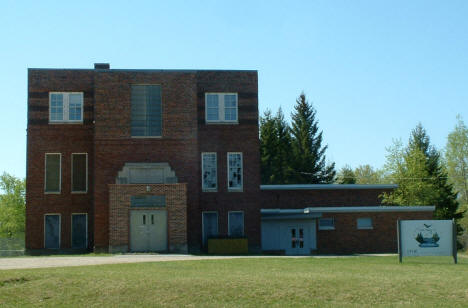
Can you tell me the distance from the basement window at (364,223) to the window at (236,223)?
8135mm

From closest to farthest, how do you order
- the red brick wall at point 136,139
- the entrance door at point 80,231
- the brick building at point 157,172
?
the brick building at point 157,172 < the red brick wall at point 136,139 < the entrance door at point 80,231

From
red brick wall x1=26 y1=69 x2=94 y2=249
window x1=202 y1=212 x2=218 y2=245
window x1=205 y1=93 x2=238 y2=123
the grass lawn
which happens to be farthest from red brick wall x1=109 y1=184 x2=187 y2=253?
the grass lawn

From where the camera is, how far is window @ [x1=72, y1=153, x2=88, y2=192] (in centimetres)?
3862

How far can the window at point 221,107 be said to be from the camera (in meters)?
38.9

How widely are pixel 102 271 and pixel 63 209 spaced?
1862cm

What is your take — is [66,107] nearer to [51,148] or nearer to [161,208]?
[51,148]

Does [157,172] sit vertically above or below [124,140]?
below

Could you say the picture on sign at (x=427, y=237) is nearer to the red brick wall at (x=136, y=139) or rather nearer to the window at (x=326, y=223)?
the red brick wall at (x=136, y=139)

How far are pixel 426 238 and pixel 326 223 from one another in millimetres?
15683

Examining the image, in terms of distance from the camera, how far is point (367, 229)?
41.7 metres

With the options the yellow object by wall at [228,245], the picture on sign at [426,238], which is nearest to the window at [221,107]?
the yellow object by wall at [228,245]

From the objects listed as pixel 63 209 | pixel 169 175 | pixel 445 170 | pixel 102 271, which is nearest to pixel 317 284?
pixel 102 271

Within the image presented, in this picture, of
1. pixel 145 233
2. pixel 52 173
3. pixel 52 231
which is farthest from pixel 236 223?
pixel 52 173

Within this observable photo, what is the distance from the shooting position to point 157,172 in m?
36.3
